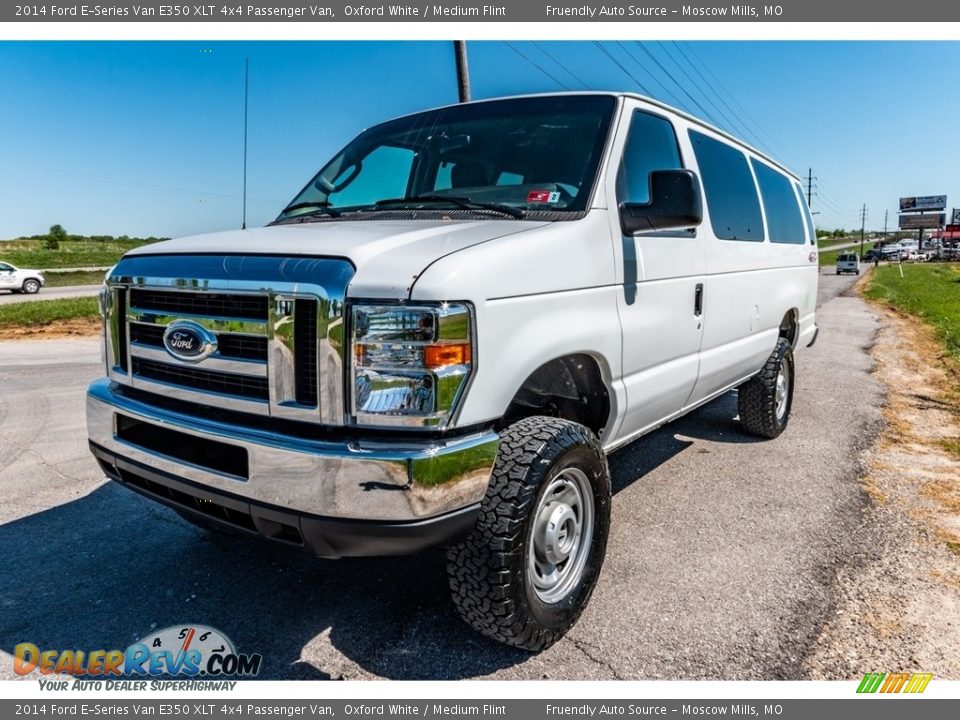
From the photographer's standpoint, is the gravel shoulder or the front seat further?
the front seat

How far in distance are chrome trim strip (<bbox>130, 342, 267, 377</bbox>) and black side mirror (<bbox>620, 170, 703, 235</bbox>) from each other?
1.75m

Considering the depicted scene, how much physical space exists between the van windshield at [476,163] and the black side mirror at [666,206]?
0.86 feet

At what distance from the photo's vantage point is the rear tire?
5.54m

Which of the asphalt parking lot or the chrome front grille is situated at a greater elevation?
the chrome front grille

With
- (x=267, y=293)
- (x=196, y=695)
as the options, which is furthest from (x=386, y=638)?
(x=267, y=293)

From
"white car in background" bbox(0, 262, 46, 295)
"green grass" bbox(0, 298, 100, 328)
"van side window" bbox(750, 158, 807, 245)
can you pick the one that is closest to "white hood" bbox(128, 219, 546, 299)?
"van side window" bbox(750, 158, 807, 245)

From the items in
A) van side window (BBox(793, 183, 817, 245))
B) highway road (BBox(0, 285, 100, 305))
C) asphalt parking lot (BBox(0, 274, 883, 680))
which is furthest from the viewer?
highway road (BBox(0, 285, 100, 305))

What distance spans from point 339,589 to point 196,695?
0.82 m

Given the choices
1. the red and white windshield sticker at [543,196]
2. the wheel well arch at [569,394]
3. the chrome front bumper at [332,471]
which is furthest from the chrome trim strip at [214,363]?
the red and white windshield sticker at [543,196]

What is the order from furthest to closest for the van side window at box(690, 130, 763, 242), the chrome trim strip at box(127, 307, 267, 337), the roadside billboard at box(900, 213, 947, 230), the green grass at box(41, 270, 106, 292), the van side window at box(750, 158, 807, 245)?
the roadside billboard at box(900, 213, 947, 230), the green grass at box(41, 270, 106, 292), the van side window at box(750, 158, 807, 245), the van side window at box(690, 130, 763, 242), the chrome trim strip at box(127, 307, 267, 337)

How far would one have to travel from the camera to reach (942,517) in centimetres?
404

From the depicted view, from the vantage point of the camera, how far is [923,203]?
124 meters

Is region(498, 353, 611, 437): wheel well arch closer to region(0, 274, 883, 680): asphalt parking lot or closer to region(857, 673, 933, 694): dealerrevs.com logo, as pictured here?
region(0, 274, 883, 680): asphalt parking lot

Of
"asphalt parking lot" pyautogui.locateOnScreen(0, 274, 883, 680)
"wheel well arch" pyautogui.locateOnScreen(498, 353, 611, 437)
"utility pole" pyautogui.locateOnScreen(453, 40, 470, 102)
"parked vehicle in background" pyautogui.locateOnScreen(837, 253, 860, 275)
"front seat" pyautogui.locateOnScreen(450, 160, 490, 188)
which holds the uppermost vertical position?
"utility pole" pyautogui.locateOnScreen(453, 40, 470, 102)
